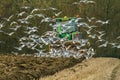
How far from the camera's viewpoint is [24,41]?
29.6 m

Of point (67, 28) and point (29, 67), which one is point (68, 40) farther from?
point (29, 67)

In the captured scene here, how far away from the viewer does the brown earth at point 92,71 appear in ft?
63.4

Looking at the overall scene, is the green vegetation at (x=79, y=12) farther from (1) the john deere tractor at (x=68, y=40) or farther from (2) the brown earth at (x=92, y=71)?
(2) the brown earth at (x=92, y=71)

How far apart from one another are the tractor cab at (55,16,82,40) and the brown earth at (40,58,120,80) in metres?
1.97

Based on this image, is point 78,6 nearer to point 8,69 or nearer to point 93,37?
point 93,37

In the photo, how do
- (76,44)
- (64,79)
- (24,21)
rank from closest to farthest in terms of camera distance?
(64,79)
(76,44)
(24,21)

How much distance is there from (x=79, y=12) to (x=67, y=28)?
2.84m

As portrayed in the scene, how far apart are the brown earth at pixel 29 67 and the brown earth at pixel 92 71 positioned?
319 mm

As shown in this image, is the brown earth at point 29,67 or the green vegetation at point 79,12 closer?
the brown earth at point 29,67

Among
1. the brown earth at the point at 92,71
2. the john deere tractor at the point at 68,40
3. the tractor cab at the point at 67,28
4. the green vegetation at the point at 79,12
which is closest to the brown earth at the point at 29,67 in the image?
the brown earth at the point at 92,71

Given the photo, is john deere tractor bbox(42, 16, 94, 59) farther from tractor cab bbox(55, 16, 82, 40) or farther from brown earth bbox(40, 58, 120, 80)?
brown earth bbox(40, 58, 120, 80)

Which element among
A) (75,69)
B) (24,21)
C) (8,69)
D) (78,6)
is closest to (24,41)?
(24,21)

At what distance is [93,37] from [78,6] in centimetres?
194

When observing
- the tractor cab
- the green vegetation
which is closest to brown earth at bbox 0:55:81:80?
the tractor cab
